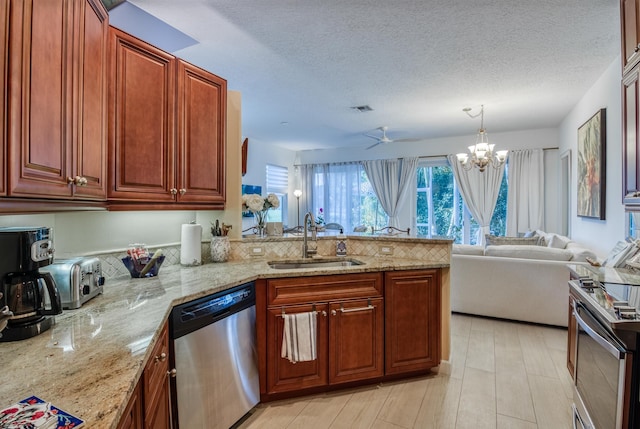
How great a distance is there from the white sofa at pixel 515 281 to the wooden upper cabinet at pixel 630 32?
2167 millimetres

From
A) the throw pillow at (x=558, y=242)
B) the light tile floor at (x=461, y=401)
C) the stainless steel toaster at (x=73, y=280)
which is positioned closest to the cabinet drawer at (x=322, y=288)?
the light tile floor at (x=461, y=401)

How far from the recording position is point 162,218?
2.42m

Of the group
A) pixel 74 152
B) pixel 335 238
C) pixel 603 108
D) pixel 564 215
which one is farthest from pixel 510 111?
pixel 74 152

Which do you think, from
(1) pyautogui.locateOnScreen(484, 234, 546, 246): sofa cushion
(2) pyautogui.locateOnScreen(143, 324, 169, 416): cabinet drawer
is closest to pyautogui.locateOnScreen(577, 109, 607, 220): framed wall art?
(1) pyautogui.locateOnScreen(484, 234, 546, 246): sofa cushion

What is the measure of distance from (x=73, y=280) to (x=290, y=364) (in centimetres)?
138

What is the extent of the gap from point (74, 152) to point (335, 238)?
79.6 inches

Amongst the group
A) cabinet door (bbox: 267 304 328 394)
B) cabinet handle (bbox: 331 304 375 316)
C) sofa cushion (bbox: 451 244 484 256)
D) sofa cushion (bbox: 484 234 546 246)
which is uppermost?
sofa cushion (bbox: 484 234 546 246)

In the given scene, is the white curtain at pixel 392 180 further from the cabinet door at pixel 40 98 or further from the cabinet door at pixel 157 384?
the cabinet door at pixel 40 98

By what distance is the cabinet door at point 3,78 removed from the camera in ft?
3.10

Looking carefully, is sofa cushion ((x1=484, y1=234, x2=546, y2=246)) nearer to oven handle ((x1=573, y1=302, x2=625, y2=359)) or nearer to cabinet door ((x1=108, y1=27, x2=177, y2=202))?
oven handle ((x1=573, y1=302, x2=625, y2=359))

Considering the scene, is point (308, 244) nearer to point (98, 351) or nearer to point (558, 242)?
point (98, 351)

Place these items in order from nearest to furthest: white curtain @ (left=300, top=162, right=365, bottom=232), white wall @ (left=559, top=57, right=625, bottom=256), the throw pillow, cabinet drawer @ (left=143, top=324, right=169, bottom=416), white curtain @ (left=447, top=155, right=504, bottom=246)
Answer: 1. cabinet drawer @ (left=143, top=324, right=169, bottom=416)
2. white wall @ (left=559, top=57, right=625, bottom=256)
3. the throw pillow
4. white curtain @ (left=447, top=155, right=504, bottom=246)
5. white curtain @ (left=300, top=162, right=365, bottom=232)

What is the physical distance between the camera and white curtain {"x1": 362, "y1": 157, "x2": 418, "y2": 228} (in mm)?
6938

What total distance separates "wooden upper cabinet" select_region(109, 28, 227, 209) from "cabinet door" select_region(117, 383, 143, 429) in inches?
44.5
